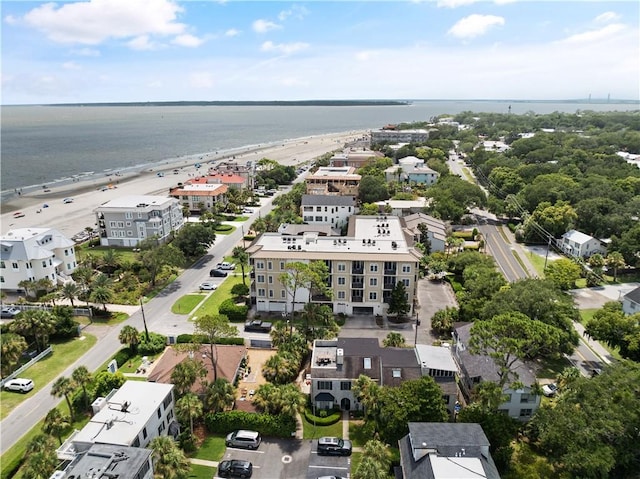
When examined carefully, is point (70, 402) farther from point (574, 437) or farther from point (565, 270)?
point (565, 270)

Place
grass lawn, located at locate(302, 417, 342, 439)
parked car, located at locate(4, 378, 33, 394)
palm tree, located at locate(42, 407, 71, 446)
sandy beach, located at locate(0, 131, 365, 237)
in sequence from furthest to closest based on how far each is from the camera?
sandy beach, located at locate(0, 131, 365, 237) < parked car, located at locate(4, 378, 33, 394) < grass lawn, located at locate(302, 417, 342, 439) < palm tree, located at locate(42, 407, 71, 446)

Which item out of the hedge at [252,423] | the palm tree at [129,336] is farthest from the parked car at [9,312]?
the hedge at [252,423]

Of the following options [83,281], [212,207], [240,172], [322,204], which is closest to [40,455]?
[83,281]

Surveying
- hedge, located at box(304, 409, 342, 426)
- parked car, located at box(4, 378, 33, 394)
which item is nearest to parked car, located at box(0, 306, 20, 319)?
parked car, located at box(4, 378, 33, 394)

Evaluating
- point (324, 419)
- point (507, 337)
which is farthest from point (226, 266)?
point (507, 337)

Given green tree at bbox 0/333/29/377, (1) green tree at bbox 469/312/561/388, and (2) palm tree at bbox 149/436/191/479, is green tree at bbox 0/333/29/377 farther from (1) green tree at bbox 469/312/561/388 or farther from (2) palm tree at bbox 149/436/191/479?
(1) green tree at bbox 469/312/561/388

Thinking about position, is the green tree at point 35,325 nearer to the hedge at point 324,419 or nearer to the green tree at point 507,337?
the hedge at point 324,419
